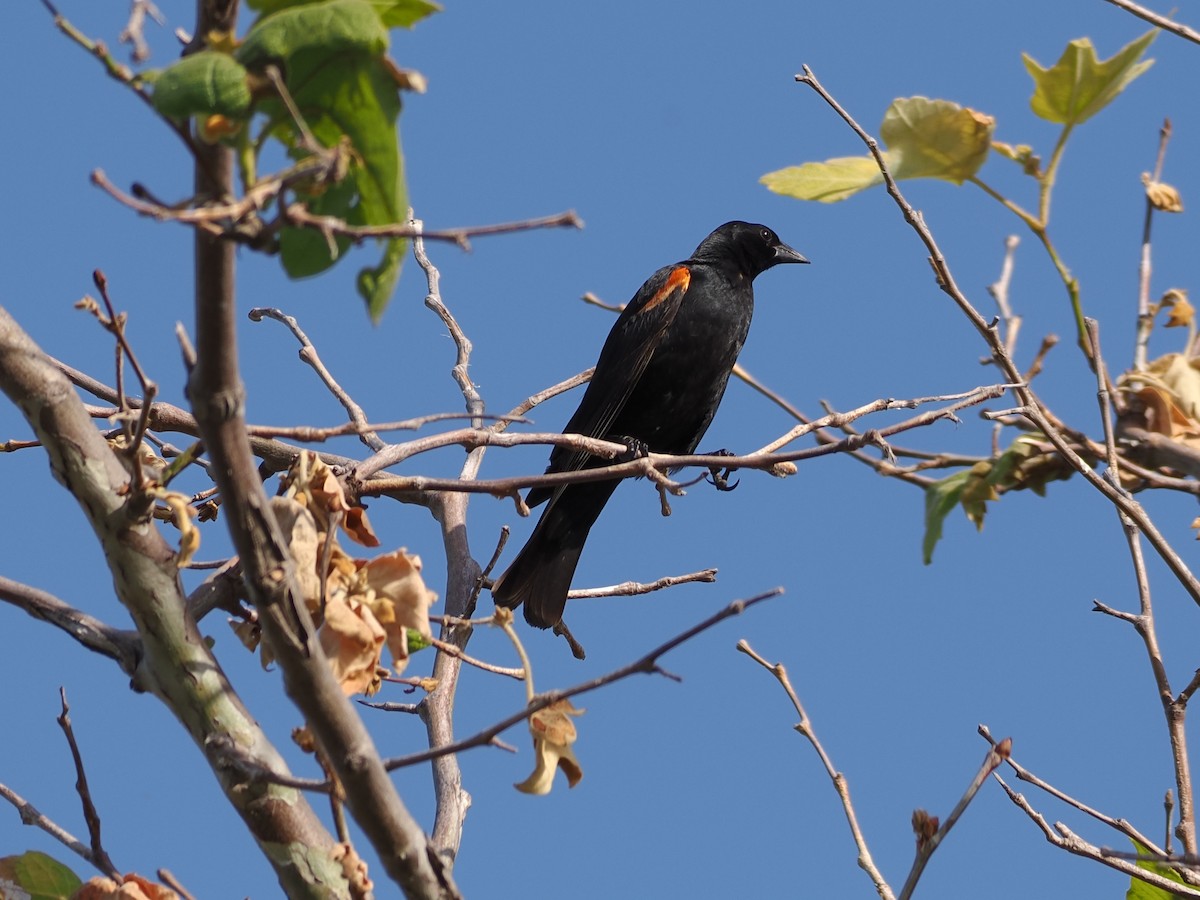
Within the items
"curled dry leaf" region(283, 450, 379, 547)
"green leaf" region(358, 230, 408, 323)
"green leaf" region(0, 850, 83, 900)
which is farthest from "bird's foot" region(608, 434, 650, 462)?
"green leaf" region(358, 230, 408, 323)

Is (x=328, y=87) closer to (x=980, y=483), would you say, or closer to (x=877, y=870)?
(x=980, y=483)

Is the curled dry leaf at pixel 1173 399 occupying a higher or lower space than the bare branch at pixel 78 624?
higher

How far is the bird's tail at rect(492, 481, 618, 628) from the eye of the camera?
4.32 meters

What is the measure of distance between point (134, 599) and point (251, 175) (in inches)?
32.2

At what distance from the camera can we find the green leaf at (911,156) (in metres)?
1.92

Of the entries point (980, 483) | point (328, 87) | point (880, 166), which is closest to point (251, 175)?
point (328, 87)

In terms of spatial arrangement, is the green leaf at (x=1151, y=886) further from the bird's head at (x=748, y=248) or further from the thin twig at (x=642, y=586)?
the bird's head at (x=748, y=248)

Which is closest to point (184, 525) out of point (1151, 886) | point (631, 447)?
point (1151, 886)

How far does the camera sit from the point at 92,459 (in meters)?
1.76

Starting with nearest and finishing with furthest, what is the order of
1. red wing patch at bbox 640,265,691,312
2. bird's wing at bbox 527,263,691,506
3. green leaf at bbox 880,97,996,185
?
green leaf at bbox 880,97,996,185, bird's wing at bbox 527,263,691,506, red wing patch at bbox 640,265,691,312

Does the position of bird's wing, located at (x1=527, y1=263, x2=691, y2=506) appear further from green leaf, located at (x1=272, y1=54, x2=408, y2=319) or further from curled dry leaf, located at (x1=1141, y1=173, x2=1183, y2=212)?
green leaf, located at (x1=272, y1=54, x2=408, y2=319)

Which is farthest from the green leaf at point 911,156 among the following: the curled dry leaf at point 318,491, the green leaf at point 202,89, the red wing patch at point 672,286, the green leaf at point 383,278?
the red wing patch at point 672,286

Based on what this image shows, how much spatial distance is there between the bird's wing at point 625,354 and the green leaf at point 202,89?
346 cm

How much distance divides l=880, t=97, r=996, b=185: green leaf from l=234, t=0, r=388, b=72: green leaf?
996 mm
